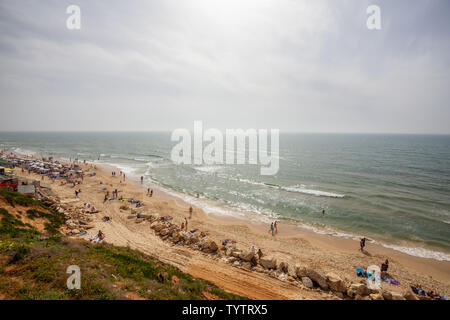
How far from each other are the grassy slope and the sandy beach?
9.86ft

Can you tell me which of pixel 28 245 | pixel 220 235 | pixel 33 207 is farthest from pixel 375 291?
pixel 33 207

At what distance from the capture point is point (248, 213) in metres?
25.8

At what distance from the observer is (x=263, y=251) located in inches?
644

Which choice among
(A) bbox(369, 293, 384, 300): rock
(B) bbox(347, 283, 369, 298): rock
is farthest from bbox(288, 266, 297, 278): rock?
(A) bbox(369, 293, 384, 300): rock

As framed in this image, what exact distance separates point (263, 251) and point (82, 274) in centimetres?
1341

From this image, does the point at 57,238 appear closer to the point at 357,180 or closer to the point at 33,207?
the point at 33,207

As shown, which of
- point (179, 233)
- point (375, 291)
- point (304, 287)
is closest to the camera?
point (375, 291)

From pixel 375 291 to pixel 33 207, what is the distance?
2694 cm

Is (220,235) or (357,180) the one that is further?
(357,180)

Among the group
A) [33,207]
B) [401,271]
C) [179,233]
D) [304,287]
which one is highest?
[33,207]

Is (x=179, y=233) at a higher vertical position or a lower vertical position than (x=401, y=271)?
higher

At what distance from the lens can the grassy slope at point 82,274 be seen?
6.45 m

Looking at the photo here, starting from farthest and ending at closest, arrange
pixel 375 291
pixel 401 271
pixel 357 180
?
pixel 357 180, pixel 401 271, pixel 375 291

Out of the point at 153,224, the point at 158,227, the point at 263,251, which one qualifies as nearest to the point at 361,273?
the point at 263,251
